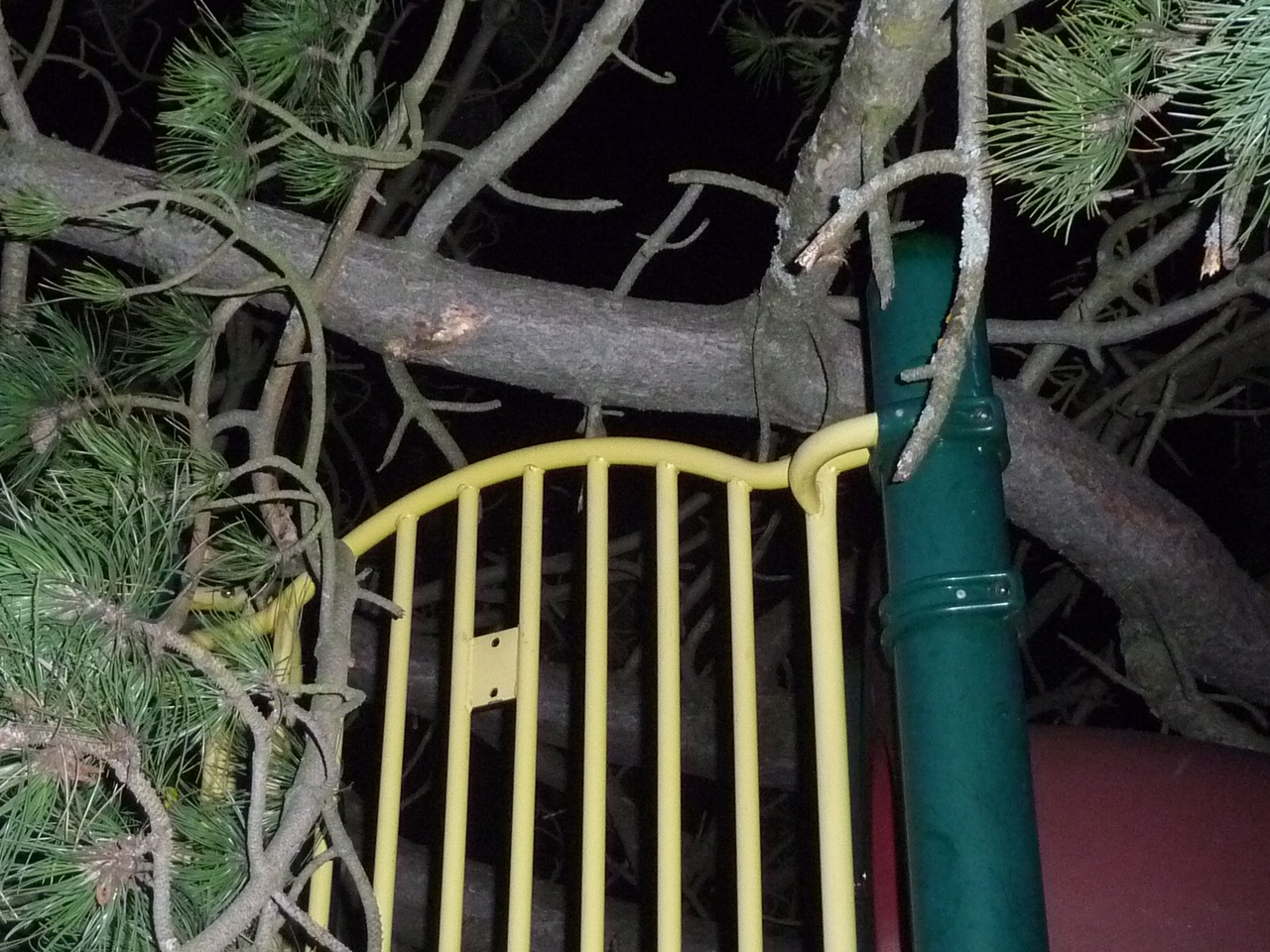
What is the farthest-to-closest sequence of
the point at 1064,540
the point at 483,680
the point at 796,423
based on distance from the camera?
1. the point at 1064,540
2. the point at 796,423
3. the point at 483,680

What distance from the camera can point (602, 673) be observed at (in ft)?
3.83

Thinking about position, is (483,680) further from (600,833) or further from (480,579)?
(480,579)

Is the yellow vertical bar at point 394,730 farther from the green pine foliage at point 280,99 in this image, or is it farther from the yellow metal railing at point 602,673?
the green pine foliage at point 280,99

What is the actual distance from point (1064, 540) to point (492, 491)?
5.38 feet

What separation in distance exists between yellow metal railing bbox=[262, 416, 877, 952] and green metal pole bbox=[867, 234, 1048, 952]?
0.06 meters

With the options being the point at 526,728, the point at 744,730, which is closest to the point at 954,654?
the point at 744,730

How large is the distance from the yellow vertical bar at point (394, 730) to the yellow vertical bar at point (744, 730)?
35 cm

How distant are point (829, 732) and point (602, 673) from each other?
9.7 inches

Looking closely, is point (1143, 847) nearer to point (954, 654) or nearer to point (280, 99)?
point (954, 654)

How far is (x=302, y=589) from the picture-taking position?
1.28m

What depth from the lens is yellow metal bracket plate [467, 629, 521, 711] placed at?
4.05 feet

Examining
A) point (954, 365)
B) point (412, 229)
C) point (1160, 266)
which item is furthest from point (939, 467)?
point (1160, 266)

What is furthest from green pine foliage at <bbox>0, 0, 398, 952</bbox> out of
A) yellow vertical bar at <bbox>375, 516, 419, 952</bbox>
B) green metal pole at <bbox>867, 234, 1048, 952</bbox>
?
green metal pole at <bbox>867, 234, 1048, 952</bbox>

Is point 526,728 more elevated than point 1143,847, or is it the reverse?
point 526,728
